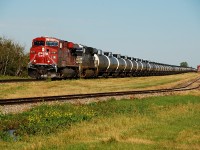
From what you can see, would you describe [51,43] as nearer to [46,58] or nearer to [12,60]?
[46,58]

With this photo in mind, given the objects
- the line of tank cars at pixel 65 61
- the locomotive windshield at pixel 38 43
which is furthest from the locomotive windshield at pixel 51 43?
the locomotive windshield at pixel 38 43

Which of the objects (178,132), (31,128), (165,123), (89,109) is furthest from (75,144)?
(89,109)

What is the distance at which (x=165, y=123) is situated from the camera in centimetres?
1553

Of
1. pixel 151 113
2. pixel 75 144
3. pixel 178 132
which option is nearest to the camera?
pixel 75 144

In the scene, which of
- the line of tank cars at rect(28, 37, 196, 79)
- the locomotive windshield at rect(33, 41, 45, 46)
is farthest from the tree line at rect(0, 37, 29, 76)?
the locomotive windshield at rect(33, 41, 45, 46)

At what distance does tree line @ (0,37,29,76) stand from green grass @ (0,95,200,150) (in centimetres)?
4457

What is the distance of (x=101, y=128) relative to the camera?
45.6ft

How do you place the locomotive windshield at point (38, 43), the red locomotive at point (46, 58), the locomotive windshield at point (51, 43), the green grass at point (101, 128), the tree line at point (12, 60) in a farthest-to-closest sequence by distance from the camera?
the tree line at point (12, 60), the locomotive windshield at point (38, 43), the locomotive windshield at point (51, 43), the red locomotive at point (46, 58), the green grass at point (101, 128)

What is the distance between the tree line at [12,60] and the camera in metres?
61.8

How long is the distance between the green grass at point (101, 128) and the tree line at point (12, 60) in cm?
4457

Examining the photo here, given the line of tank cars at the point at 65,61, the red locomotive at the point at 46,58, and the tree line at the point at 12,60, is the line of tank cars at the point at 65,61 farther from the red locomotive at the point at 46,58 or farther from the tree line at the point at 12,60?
the tree line at the point at 12,60

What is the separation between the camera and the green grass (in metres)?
11.4

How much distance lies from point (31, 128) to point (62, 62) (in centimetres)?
2503

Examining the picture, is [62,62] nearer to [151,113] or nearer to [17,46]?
[151,113]
